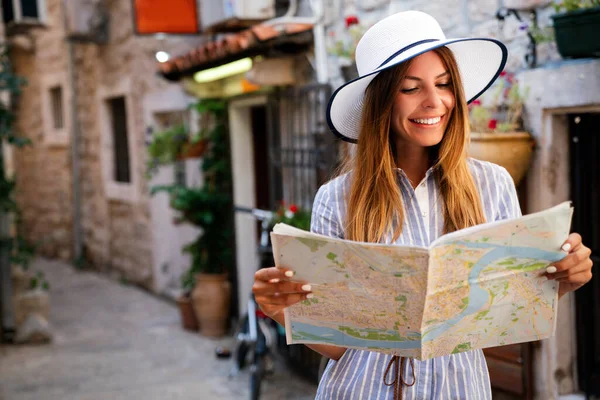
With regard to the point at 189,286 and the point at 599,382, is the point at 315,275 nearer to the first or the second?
the point at 599,382

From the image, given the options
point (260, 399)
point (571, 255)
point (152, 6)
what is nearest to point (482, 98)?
point (571, 255)

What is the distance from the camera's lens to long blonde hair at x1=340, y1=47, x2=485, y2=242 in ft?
5.74

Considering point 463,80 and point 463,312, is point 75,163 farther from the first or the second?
point 463,312

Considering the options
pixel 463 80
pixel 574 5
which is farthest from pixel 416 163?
pixel 574 5

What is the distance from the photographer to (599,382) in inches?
132

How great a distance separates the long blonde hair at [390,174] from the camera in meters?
1.75

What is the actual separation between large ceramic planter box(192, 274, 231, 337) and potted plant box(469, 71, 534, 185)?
162 inches

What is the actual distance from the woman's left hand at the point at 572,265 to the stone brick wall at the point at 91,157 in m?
6.29

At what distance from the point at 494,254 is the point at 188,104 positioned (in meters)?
6.55

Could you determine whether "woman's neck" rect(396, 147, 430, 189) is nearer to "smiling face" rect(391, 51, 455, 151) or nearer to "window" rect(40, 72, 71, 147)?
"smiling face" rect(391, 51, 455, 151)

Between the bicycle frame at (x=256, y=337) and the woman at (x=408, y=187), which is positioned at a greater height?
the woman at (x=408, y=187)

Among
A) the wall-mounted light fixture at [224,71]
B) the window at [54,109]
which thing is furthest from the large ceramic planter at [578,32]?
the window at [54,109]

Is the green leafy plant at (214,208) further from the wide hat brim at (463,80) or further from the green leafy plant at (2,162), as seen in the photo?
the wide hat brim at (463,80)

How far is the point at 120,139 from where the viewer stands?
10.2 metres
